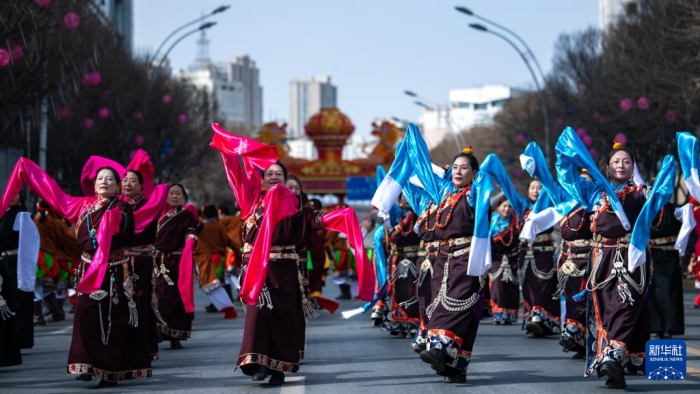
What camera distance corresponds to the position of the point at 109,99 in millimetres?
46594

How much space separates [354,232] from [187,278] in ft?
14.0

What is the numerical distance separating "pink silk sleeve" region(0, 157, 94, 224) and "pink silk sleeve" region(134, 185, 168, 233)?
1.95 feet

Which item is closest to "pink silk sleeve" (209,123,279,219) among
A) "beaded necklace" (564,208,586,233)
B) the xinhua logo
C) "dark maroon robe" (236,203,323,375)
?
"dark maroon robe" (236,203,323,375)

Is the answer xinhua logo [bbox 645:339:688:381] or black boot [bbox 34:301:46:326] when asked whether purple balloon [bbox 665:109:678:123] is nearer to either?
black boot [bbox 34:301:46:326]

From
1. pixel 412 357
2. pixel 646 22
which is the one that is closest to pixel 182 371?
pixel 412 357

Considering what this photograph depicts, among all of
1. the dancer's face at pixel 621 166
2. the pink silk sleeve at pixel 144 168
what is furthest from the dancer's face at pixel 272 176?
the dancer's face at pixel 621 166

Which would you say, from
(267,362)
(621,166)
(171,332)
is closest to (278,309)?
(267,362)

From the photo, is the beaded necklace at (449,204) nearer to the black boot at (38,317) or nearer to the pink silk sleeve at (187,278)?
the pink silk sleeve at (187,278)

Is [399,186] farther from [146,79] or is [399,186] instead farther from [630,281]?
[146,79]

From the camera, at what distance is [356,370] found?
1377cm

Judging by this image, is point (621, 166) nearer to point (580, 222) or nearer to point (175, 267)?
point (580, 222)

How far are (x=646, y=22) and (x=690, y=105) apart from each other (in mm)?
7042

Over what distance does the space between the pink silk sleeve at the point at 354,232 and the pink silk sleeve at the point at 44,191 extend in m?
2.12

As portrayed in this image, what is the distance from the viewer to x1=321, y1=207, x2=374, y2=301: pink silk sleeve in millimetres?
13156
